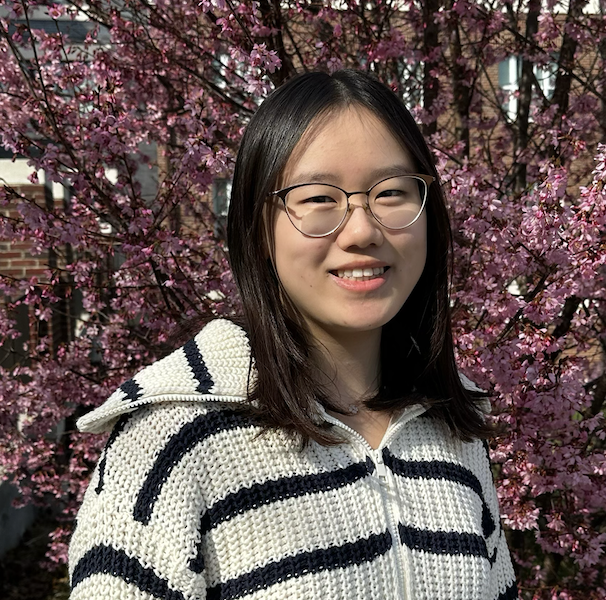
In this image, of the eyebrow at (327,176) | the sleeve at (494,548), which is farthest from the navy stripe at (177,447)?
the sleeve at (494,548)

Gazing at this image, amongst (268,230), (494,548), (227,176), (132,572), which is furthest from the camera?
(227,176)

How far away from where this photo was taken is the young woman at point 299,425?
1.17m

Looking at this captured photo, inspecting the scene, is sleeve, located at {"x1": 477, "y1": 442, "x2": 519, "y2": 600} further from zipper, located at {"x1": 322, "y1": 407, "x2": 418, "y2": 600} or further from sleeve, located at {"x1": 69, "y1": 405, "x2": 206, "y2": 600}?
sleeve, located at {"x1": 69, "y1": 405, "x2": 206, "y2": 600}

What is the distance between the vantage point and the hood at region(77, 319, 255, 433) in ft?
3.99

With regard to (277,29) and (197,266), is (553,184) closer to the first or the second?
(277,29)

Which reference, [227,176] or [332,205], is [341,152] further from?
[227,176]

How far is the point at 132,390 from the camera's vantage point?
1.24m

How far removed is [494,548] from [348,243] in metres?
0.86

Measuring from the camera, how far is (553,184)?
226cm

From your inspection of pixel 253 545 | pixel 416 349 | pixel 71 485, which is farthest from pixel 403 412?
pixel 71 485

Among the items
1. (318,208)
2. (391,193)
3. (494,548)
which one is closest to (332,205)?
(318,208)

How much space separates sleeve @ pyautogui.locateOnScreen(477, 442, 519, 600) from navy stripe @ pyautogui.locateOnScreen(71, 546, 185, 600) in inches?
30.9

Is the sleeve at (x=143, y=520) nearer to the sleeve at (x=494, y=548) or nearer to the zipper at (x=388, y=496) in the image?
the zipper at (x=388, y=496)

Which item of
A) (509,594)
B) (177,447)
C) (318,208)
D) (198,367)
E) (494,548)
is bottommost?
(509,594)
